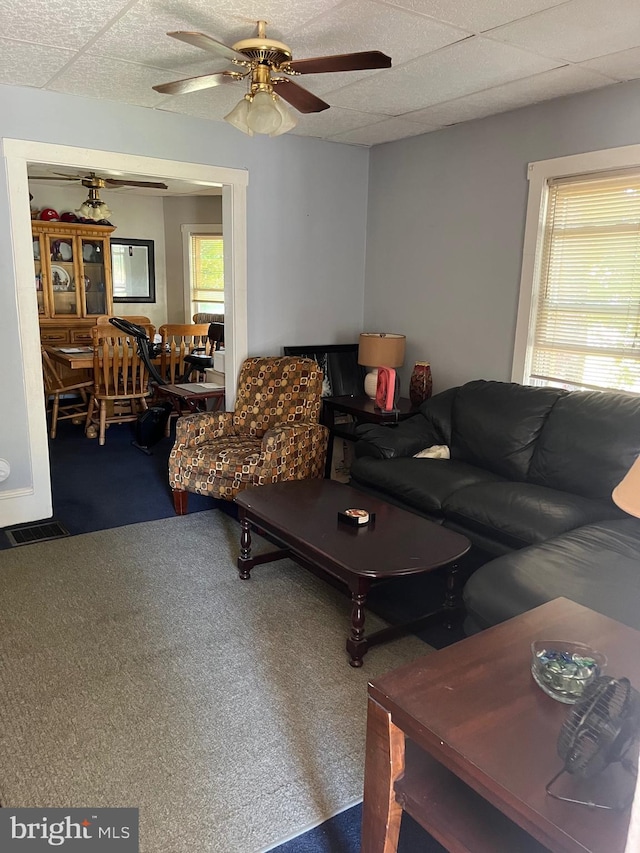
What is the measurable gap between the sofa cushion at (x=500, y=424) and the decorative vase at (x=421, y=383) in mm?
519

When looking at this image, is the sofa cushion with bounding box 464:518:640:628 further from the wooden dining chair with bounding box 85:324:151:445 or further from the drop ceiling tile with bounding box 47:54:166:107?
the wooden dining chair with bounding box 85:324:151:445

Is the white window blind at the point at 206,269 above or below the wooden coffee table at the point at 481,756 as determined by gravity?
above

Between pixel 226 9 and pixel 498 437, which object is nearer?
pixel 226 9

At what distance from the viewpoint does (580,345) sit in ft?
11.2

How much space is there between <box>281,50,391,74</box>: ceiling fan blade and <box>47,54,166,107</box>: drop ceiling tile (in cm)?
101

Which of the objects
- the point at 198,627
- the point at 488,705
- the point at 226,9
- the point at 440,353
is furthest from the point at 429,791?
the point at 440,353

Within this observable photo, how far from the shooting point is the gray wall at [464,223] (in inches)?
131

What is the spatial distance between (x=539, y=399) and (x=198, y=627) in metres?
2.06

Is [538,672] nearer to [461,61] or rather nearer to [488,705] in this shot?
[488,705]

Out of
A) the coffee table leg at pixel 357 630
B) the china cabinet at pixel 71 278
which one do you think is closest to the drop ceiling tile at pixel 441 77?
the coffee table leg at pixel 357 630

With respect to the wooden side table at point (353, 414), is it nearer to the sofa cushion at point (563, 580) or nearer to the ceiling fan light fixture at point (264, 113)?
the sofa cushion at point (563, 580)

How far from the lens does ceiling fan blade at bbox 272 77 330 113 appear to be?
255 centimetres

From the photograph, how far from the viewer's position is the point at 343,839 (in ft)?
5.44

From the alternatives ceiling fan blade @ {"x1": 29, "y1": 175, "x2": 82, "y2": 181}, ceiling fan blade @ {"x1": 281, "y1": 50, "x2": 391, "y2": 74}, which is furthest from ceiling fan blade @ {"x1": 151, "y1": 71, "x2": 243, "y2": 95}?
ceiling fan blade @ {"x1": 29, "y1": 175, "x2": 82, "y2": 181}
